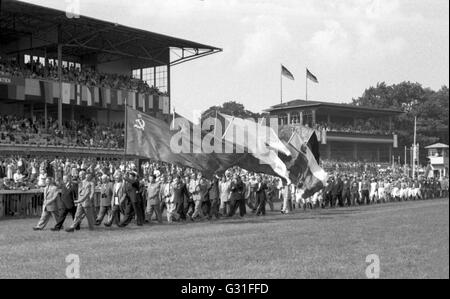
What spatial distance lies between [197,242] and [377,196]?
27.5m

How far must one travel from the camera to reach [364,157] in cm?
5547

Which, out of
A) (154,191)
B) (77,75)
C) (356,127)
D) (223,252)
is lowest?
(223,252)

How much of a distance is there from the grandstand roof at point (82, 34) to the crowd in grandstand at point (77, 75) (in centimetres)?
175

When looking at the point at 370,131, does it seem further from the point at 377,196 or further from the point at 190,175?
the point at 190,175

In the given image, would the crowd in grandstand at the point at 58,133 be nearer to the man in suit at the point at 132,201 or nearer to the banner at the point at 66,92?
the banner at the point at 66,92

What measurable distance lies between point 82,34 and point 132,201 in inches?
1101

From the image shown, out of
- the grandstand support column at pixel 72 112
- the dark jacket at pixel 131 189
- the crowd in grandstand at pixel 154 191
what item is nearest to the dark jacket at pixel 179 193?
the crowd in grandstand at pixel 154 191

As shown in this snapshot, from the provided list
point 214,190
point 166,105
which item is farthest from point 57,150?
point 214,190

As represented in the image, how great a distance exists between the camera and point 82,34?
44562mm

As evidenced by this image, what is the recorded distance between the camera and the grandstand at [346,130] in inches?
2002

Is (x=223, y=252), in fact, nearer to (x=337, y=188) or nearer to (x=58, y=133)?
(x=337, y=188)

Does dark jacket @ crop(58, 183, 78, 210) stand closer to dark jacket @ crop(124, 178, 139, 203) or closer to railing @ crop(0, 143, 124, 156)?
dark jacket @ crop(124, 178, 139, 203)
